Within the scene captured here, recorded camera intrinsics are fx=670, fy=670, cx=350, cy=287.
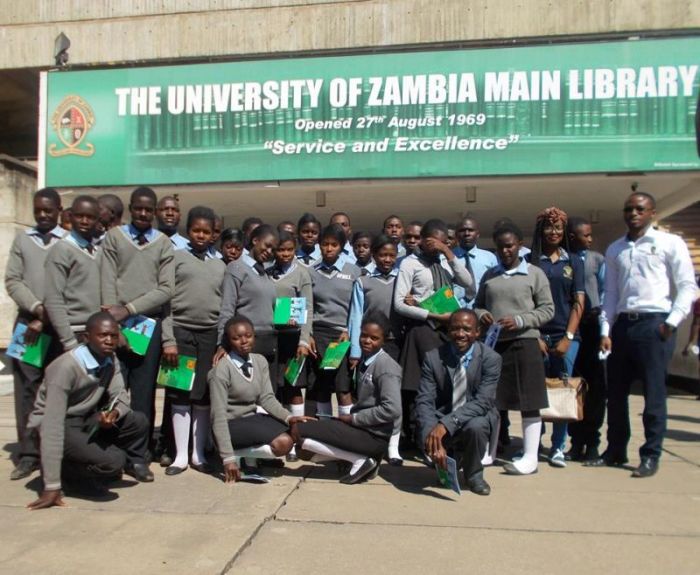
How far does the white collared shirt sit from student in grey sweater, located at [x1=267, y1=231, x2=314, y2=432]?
2.34m

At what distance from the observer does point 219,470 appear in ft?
15.9

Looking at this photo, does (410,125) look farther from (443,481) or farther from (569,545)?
(569,545)

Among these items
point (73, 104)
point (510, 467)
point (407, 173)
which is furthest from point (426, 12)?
point (510, 467)

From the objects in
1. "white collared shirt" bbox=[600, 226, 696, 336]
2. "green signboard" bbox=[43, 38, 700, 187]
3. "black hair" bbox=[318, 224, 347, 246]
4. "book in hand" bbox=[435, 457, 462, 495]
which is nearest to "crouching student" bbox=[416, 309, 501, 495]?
"book in hand" bbox=[435, 457, 462, 495]

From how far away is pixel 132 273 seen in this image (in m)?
4.62

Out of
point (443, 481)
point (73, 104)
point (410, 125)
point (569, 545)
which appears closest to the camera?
point (569, 545)

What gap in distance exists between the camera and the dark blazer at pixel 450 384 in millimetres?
4438

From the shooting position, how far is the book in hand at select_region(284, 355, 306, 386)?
16.9 ft

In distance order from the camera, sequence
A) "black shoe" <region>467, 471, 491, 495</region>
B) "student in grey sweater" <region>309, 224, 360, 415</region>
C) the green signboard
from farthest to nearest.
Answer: the green signboard, "student in grey sweater" <region>309, 224, 360, 415</region>, "black shoe" <region>467, 471, 491, 495</region>

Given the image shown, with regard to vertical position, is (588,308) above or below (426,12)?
below

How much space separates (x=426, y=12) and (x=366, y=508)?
9.46m

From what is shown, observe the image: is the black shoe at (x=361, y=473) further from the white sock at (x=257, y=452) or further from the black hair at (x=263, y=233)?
the black hair at (x=263, y=233)

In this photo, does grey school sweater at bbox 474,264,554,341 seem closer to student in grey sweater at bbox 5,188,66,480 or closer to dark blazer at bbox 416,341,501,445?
dark blazer at bbox 416,341,501,445

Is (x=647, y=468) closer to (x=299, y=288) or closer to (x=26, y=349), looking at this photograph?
(x=299, y=288)
